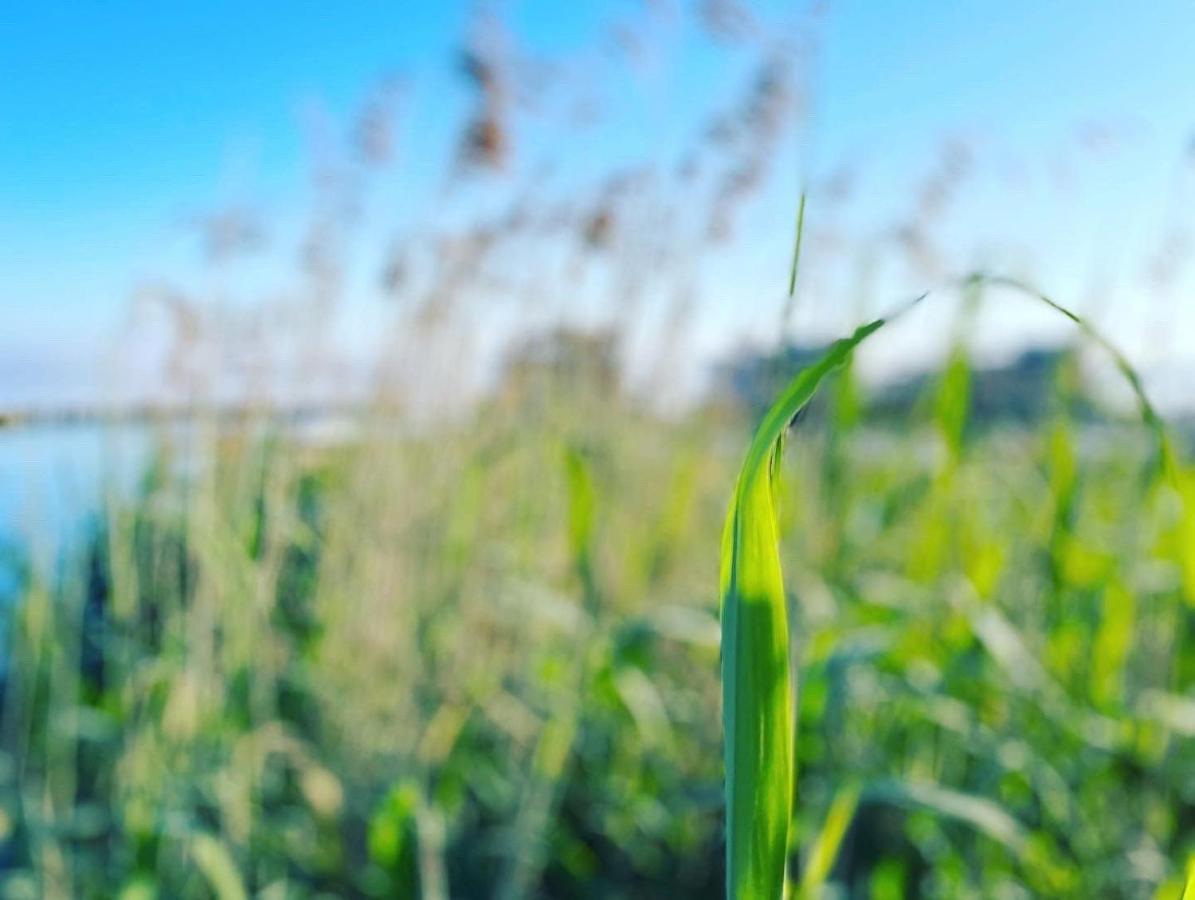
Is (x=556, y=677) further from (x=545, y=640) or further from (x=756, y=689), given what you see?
(x=756, y=689)

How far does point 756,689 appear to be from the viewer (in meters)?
0.30

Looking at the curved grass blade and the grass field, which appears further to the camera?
Answer: the grass field

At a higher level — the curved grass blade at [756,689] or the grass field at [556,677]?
the curved grass blade at [756,689]

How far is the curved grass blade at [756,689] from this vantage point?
0.97 ft

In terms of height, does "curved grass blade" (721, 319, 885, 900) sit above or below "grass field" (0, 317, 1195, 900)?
above

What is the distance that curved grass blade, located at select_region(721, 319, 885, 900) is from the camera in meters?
0.30

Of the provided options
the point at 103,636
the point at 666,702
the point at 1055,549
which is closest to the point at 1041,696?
the point at 1055,549

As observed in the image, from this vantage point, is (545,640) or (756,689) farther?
(545,640)

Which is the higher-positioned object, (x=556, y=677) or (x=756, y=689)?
(x=756, y=689)

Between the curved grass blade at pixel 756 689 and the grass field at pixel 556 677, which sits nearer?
the curved grass blade at pixel 756 689

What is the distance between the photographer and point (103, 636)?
1809mm

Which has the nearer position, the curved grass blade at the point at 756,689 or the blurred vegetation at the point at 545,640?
the curved grass blade at the point at 756,689

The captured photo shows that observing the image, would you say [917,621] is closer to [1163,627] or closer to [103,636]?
[1163,627]

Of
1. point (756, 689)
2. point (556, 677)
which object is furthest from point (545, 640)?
point (756, 689)
